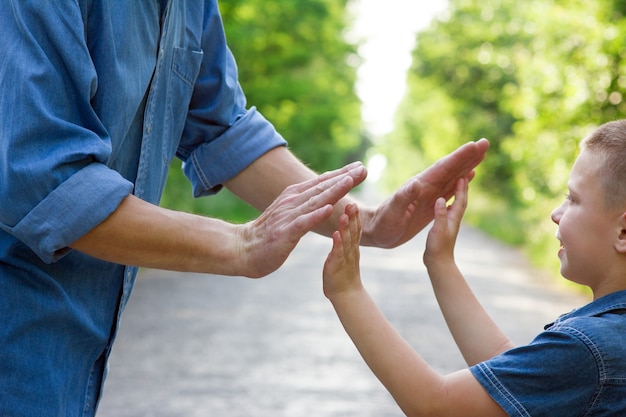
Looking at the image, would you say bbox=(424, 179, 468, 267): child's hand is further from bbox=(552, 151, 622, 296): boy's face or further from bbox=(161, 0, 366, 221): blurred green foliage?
bbox=(161, 0, 366, 221): blurred green foliage

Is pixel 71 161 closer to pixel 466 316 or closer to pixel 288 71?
pixel 466 316

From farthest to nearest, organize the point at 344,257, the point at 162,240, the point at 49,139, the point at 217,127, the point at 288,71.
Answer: the point at 288,71
the point at 217,127
the point at 344,257
the point at 162,240
the point at 49,139

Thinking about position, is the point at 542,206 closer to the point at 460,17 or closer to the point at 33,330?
the point at 33,330

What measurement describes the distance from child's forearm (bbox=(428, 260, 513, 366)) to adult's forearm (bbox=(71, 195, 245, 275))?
0.61 metres

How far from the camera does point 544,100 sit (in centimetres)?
1427

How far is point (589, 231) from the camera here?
1988 millimetres

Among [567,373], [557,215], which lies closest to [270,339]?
[557,215]

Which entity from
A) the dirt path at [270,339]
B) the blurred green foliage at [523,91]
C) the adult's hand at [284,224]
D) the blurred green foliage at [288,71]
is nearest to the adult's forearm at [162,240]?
the adult's hand at [284,224]

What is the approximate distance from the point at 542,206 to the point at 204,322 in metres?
8.92

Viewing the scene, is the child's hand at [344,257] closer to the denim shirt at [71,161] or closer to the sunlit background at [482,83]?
the denim shirt at [71,161]

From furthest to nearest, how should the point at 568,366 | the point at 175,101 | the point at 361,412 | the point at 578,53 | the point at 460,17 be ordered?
1. the point at 460,17
2. the point at 578,53
3. the point at 361,412
4. the point at 175,101
5. the point at 568,366

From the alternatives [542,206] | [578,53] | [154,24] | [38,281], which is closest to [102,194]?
[38,281]

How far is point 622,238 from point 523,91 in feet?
45.2

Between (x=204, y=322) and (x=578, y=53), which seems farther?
(x=578, y=53)
